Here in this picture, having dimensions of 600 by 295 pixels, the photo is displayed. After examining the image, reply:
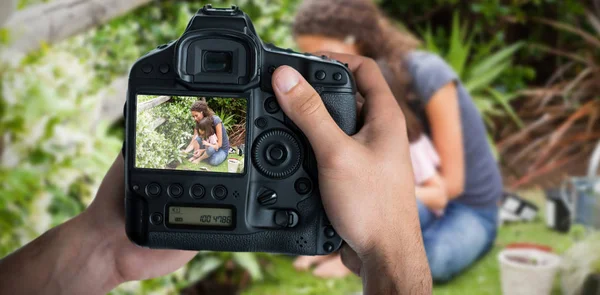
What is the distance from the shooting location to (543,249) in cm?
140

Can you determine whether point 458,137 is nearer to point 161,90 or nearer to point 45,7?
point 45,7

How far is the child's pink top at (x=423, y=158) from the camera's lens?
1.25 m

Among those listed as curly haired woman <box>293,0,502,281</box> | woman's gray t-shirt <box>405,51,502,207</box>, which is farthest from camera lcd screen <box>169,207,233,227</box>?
woman's gray t-shirt <box>405,51,502,207</box>

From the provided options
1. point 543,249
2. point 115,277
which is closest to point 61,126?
point 115,277

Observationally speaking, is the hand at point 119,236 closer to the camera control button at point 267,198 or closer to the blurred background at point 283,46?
the camera control button at point 267,198

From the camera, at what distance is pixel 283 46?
1.32m

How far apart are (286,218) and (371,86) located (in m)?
0.10

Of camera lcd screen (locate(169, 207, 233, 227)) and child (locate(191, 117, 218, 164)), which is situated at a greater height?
child (locate(191, 117, 218, 164))

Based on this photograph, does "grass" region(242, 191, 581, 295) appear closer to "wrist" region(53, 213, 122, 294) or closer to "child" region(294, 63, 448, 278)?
"child" region(294, 63, 448, 278)

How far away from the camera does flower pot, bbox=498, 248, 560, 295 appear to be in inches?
50.1

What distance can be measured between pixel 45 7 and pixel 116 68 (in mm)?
227

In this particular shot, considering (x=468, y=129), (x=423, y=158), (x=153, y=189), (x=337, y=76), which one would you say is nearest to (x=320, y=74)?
(x=337, y=76)

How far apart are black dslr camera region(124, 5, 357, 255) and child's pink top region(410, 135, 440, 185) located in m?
0.89

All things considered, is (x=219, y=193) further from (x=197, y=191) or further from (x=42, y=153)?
(x=42, y=153)
